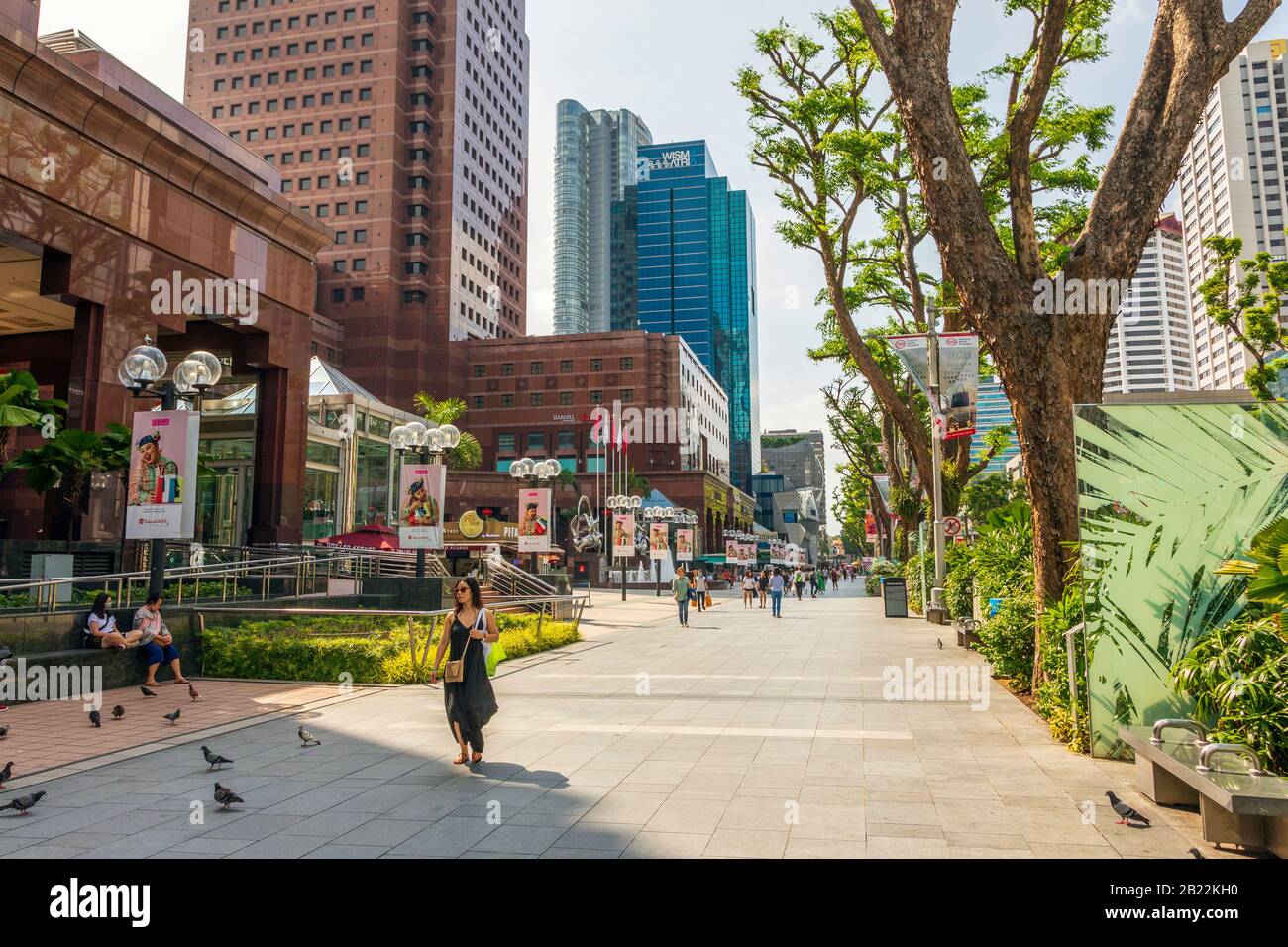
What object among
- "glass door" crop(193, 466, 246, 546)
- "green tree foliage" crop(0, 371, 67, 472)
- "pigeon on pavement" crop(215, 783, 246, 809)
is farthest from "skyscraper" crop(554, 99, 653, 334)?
"pigeon on pavement" crop(215, 783, 246, 809)

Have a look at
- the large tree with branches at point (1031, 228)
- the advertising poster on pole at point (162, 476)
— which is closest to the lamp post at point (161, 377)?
the advertising poster on pole at point (162, 476)

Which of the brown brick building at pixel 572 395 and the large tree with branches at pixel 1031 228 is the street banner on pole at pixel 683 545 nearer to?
the brown brick building at pixel 572 395

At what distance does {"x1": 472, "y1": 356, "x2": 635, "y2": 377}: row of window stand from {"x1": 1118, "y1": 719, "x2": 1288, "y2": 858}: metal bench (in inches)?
3171

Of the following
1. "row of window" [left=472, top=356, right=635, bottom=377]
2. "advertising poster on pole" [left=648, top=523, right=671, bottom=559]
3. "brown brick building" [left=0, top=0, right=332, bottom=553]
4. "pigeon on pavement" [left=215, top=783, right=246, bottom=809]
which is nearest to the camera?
"pigeon on pavement" [left=215, top=783, right=246, bottom=809]

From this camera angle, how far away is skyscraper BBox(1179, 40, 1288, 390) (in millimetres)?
72625

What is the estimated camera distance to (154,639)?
1273 cm

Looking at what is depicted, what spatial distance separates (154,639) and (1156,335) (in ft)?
566

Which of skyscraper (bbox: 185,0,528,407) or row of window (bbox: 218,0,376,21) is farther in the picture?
row of window (bbox: 218,0,376,21)

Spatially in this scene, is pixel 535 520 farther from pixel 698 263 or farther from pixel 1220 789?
pixel 698 263

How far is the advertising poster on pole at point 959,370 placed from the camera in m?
18.0

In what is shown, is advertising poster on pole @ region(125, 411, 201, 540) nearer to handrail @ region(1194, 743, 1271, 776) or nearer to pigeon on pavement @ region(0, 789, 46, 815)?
pigeon on pavement @ region(0, 789, 46, 815)

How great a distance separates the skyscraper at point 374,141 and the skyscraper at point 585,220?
9297 centimetres
